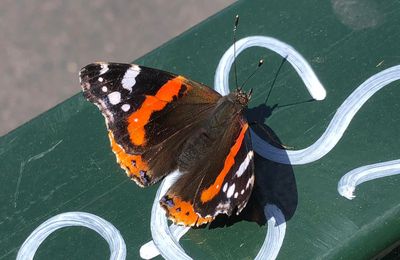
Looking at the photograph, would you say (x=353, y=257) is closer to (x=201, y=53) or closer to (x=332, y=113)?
(x=332, y=113)

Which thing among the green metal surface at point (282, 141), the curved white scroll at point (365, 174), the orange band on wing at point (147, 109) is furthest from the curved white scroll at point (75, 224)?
the curved white scroll at point (365, 174)

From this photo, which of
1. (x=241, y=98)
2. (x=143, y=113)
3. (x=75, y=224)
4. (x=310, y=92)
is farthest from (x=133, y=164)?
(x=310, y=92)

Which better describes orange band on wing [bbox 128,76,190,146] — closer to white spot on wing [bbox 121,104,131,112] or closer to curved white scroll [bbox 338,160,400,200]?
white spot on wing [bbox 121,104,131,112]

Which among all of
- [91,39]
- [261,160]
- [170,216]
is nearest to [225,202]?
[170,216]

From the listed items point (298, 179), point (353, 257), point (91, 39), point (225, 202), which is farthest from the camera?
point (91, 39)

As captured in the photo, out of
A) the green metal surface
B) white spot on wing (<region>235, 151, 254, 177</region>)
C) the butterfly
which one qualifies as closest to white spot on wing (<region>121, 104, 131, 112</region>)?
the butterfly

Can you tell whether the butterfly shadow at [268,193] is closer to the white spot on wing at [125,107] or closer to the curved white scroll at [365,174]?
the curved white scroll at [365,174]
